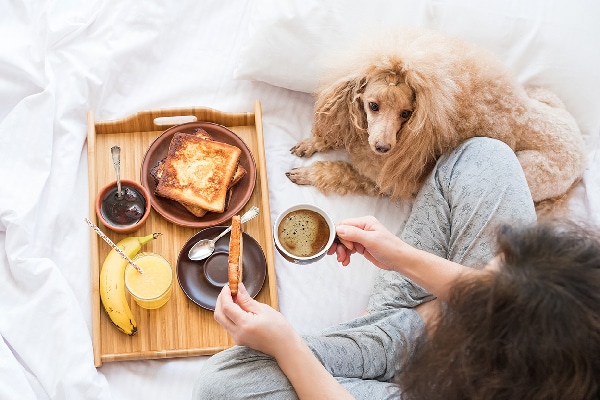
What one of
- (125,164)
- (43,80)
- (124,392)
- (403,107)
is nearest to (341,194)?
(403,107)

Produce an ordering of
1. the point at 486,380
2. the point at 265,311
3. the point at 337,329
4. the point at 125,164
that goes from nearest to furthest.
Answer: the point at 486,380
the point at 265,311
the point at 337,329
the point at 125,164

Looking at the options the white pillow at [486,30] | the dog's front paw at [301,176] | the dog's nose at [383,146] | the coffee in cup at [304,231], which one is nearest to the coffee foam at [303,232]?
the coffee in cup at [304,231]

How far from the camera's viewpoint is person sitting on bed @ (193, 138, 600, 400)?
0.81m

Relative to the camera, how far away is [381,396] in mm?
1246

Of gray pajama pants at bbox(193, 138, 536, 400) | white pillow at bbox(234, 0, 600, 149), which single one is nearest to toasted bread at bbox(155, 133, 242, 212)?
white pillow at bbox(234, 0, 600, 149)

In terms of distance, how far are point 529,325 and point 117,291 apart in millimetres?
969

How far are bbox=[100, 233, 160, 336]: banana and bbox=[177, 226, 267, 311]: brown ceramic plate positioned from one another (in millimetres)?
131

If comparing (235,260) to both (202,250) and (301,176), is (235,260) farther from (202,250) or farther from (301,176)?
(301,176)

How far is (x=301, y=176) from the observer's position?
1.67m

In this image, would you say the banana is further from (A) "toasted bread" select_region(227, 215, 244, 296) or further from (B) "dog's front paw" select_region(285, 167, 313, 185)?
(B) "dog's front paw" select_region(285, 167, 313, 185)

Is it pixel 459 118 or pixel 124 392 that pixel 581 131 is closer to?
pixel 459 118

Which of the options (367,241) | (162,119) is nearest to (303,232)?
(367,241)

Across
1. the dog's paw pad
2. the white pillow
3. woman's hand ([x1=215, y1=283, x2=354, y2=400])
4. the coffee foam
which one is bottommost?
woman's hand ([x1=215, y1=283, x2=354, y2=400])

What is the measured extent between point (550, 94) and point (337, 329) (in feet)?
2.78
